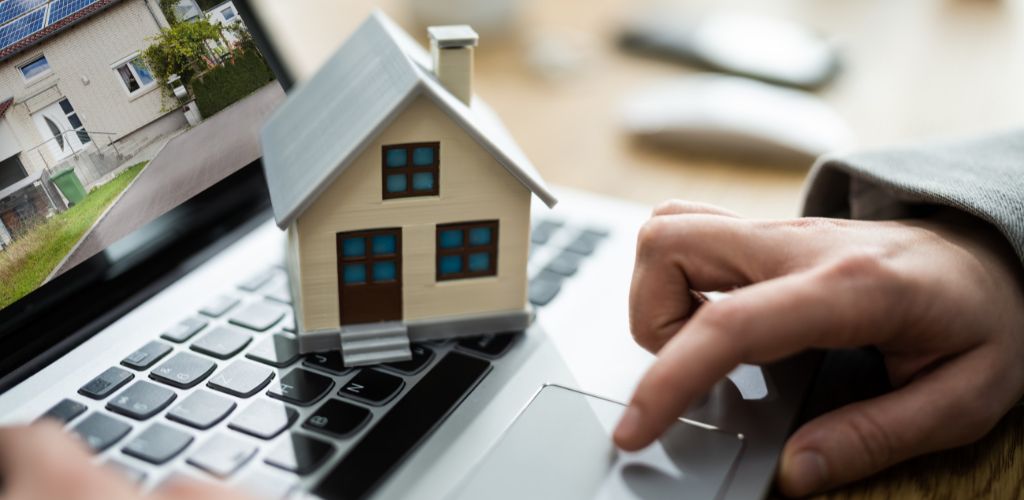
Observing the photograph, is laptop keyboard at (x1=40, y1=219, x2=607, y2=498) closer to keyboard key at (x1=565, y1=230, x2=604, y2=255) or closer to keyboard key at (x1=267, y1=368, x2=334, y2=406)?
keyboard key at (x1=267, y1=368, x2=334, y2=406)

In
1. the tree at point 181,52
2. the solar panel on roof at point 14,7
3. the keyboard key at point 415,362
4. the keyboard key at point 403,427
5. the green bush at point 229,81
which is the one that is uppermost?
the solar panel on roof at point 14,7

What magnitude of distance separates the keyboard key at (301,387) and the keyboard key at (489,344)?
0.29 feet

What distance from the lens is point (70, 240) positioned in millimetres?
520

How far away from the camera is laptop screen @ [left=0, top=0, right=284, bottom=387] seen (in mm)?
494

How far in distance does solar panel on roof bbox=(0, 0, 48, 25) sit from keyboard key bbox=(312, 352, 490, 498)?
1.03 feet

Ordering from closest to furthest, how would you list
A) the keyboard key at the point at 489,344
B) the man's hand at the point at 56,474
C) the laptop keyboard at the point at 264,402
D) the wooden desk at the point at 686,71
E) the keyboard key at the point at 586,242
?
the man's hand at the point at 56,474 < the laptop keyboard at the point at 264,402 < the keyboard key at the point at 489,344 < the keyboard key at the point at 586,242 < the wooden desk at the point at 686,71

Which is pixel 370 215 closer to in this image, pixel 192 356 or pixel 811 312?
pixel 192 356

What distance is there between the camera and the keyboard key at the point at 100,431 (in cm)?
44

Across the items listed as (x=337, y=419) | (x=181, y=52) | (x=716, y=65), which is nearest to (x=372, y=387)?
(x=337, y=419)

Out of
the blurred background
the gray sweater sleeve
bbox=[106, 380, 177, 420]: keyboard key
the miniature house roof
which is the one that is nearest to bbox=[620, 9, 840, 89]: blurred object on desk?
the blurred background

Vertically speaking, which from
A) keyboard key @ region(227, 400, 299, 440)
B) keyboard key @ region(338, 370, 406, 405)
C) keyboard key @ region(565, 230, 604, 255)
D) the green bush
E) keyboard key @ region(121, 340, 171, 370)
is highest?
the green bush

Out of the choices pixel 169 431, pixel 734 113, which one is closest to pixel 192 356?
pixel 169 431

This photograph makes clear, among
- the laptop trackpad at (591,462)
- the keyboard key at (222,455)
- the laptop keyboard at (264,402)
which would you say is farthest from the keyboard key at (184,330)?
the laptop trackpad at (591,462)

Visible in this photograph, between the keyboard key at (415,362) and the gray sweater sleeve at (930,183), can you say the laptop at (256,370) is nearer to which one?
the keyboard key at (415,362)
